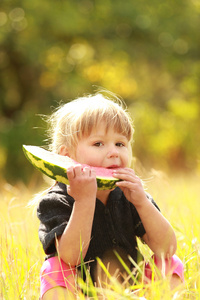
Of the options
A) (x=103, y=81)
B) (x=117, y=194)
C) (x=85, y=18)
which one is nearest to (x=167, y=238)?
(x=117, y=194)

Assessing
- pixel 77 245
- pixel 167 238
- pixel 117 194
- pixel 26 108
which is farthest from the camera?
pixel 26 108

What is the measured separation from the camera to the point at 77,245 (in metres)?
2.59

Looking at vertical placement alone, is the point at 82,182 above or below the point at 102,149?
below

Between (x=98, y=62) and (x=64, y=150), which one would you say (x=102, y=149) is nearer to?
(x=64, y=150)

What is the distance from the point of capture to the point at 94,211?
2912 millimetres

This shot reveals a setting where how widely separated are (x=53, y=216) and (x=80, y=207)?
31 cm

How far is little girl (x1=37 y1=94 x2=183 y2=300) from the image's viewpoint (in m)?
2.57

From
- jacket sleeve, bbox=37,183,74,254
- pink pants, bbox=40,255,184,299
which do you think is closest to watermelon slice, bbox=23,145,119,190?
jacket sleeve, bbox=37,183,74,254

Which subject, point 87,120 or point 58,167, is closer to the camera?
point 58,167

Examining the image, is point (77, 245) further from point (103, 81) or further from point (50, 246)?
point (103, 81)

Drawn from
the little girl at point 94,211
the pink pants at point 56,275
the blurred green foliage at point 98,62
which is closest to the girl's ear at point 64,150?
the little girl at point 94,211

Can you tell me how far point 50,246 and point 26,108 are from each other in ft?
46.6

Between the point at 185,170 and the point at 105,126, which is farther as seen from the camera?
the point at 185,170

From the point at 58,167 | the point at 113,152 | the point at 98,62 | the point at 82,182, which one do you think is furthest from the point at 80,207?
the point at 98,62
